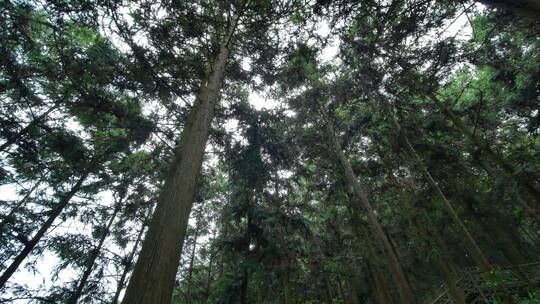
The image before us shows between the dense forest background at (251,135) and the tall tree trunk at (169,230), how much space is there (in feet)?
0.06

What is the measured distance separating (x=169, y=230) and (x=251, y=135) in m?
5.93

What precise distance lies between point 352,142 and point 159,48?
10.3 metres

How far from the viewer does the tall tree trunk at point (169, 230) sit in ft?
7.39

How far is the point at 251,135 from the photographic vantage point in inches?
333

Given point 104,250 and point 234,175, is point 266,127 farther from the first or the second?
point 104,250

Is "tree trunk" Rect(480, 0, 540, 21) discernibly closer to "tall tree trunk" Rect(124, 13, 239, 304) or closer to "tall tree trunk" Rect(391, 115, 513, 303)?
"tall tree trunk" Rect(124, 13, 239, 304)

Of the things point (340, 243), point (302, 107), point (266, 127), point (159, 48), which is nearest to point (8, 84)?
point (159, 48)

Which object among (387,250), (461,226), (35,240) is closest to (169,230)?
(387,250)

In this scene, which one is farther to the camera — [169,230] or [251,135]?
[251,135]

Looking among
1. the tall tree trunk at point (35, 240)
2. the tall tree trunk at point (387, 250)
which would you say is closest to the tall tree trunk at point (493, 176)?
the tall tree trunk at point (387, 250)

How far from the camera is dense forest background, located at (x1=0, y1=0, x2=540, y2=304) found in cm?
475

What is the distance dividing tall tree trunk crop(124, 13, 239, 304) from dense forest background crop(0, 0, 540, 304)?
19mm

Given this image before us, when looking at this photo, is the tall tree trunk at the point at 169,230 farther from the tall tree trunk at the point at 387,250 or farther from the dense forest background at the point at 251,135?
the tall tree trunk at the point at 387,250

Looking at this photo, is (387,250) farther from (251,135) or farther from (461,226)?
(251,135)
